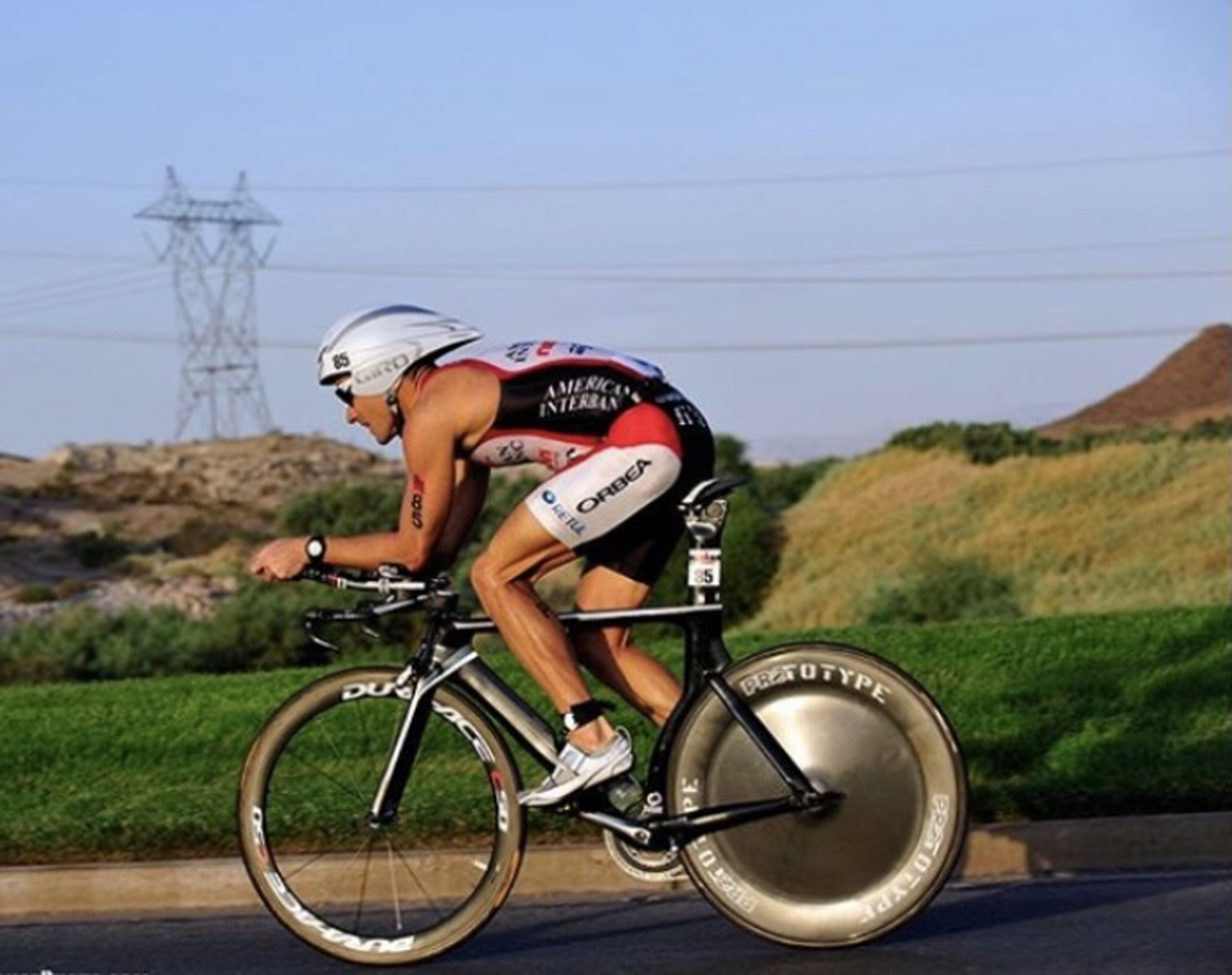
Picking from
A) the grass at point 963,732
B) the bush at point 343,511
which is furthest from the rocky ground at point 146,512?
the grass at point 963,732

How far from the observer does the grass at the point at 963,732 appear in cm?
980

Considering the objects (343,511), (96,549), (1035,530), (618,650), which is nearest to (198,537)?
(96,549)

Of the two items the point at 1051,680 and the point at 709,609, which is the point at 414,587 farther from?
the point at 1051,680

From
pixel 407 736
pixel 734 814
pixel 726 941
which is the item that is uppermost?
pixel 407 736

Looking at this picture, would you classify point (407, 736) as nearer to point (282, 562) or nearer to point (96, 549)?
point (282, 562)

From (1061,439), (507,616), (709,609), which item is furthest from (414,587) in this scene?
(1061,439)

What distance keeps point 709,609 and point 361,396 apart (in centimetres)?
114

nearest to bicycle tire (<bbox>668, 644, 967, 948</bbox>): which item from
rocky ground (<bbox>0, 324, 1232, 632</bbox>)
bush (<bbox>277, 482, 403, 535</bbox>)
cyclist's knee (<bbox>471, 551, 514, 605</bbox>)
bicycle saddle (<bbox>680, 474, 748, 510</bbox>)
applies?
bicycle saddle (<bbox>680, 474, 748, 510</bbox>)

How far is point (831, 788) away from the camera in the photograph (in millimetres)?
7223

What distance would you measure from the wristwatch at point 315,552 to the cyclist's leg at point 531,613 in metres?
0.45

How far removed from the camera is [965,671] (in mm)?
13055

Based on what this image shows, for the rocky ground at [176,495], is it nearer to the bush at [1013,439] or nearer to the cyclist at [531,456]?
the bush at [1013,439]

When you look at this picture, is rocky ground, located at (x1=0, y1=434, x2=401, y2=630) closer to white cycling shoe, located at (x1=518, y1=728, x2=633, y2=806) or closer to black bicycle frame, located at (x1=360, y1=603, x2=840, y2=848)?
black bicycle frame, located at (x1=360, y1=603, x2=840, y2=848)

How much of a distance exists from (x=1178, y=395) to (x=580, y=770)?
4767 cm
